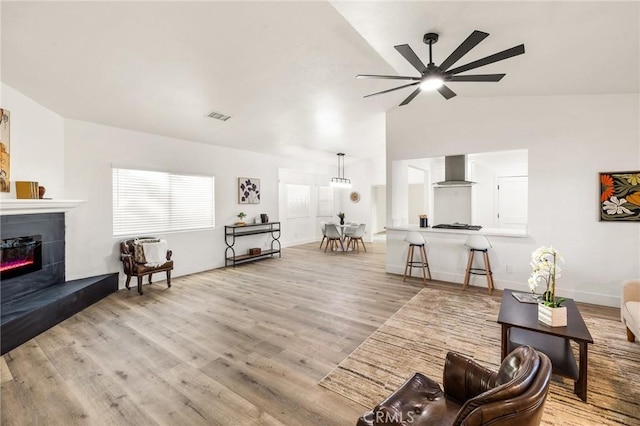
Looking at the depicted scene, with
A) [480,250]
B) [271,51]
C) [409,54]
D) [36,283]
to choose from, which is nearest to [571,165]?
[480,250]

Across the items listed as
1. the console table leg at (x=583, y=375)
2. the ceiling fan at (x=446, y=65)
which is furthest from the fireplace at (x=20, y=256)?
the console table leg at (x=583, y=375)

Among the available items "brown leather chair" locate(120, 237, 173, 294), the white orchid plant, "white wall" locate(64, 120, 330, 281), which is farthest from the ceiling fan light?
"white wall" locate(64, 120, 330, 281)

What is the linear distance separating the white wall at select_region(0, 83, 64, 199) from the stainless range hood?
6.29 metres

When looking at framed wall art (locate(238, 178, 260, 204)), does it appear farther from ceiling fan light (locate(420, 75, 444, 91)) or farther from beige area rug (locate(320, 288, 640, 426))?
ceiling fan light (locate(420, 75, 444, 91))

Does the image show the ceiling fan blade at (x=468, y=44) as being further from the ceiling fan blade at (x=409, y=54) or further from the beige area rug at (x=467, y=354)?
the beige area rug at (x=467, y=354)

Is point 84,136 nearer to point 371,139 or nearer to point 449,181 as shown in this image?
point 371,139

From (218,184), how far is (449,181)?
4918 mm

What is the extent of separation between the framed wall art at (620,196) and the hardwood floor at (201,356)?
4.22ft

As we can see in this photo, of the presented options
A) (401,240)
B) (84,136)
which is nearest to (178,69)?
(84,136)

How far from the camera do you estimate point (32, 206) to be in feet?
10.6

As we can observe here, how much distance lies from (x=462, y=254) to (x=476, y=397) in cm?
439

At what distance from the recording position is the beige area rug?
6.39ft

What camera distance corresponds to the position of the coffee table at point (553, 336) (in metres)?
2.02

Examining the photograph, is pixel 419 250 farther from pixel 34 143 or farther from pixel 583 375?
pixel 34 143
